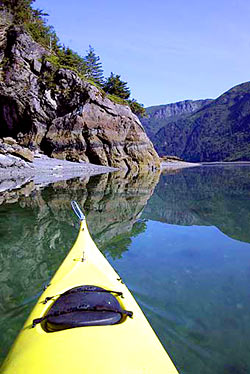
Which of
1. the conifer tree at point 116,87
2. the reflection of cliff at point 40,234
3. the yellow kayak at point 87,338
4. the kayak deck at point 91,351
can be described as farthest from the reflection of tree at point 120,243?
the conifer tree at point 116,87

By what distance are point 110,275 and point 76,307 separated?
946mm

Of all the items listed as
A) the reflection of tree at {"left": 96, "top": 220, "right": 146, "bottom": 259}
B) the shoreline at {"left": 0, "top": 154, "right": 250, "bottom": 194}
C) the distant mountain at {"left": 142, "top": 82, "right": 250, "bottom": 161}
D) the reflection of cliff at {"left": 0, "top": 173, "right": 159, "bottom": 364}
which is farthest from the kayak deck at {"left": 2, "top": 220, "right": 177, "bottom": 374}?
the distant mountain at {"left": 142, "top": 82, "right": 250, "bottom": 161}

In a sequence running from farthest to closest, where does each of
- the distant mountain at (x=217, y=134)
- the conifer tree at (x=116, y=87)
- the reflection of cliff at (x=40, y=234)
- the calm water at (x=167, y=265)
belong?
the distant mountain at (x=217, y=134), the conifer tree at (x=116, y=87), the reflection of cliff at (x=40, y=234), the calm water at (x=167, y=265)

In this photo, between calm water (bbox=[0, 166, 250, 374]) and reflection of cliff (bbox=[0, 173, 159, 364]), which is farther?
reflection of cliff (bbox=[0, 173, 159, 364])

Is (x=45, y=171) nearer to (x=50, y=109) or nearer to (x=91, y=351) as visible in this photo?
(x=50, y=109)

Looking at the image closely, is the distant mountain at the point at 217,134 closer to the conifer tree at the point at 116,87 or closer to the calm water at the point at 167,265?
the conifer tree at the point at 116,87

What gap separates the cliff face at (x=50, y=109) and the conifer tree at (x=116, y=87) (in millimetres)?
6945

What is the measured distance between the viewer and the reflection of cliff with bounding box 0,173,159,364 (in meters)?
3.30

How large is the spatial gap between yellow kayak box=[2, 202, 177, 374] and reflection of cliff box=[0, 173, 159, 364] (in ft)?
2.99

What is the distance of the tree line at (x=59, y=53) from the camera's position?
29.9 metres

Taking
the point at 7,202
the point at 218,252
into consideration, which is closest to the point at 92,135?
the point at 7,202

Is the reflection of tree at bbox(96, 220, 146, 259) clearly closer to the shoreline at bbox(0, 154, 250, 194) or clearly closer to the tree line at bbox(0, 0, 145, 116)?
the shoreline at bbox(0, 154, 250, 194)

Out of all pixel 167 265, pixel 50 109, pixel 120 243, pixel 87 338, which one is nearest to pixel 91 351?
pixel 87 338

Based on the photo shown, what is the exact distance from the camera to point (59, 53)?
103 ft
